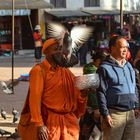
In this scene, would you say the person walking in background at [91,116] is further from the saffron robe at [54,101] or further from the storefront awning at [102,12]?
the storefront awning at [102,12]

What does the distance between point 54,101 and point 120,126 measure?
3.31 feet

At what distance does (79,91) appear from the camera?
450 cm

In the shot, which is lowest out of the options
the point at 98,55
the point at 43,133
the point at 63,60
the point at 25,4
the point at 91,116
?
the point at 91,116

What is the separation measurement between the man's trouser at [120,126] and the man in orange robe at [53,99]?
28.5 inches

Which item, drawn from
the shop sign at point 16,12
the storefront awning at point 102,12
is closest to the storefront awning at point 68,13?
the storefront awning at point 102,12

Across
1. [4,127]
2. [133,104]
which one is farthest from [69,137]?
[4,127]

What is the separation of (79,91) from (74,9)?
33.3 metres

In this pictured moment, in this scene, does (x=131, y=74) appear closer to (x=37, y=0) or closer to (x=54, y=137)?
(x=54, y=137)

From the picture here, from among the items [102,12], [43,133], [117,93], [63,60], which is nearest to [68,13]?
[102,12]

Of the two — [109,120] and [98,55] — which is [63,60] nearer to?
[109,120]

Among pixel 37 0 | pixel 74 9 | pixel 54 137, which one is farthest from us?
pixel 74 9

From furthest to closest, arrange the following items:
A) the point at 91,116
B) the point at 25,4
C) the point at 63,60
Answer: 1. the point at 25,4
2. the point at 91,116
3. the point at 63,60

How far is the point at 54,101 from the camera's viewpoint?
4.43 meters

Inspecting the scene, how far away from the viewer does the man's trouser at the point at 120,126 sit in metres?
5.19
